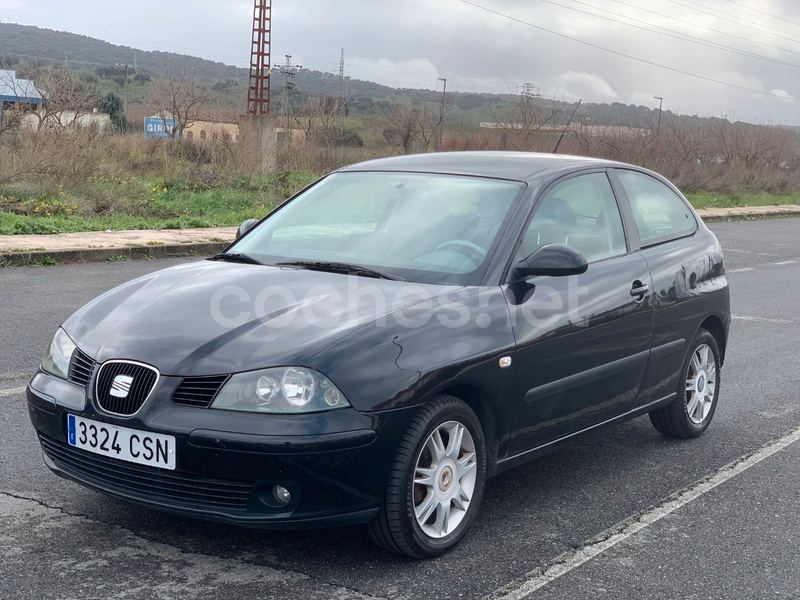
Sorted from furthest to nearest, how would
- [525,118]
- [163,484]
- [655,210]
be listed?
[525,118] < [655,210] < [163,484]

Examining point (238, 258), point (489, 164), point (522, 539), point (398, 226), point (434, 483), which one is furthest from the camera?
point (489, 164)

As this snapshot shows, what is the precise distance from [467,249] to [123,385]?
5.32 ft

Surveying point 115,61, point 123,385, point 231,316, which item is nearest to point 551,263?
point 231,316

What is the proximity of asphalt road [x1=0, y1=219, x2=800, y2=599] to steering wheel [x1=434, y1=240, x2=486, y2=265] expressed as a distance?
113 cm

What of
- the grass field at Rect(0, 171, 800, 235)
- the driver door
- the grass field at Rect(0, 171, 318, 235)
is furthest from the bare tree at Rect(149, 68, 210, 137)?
the driver door

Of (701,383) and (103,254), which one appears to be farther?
(103,254)

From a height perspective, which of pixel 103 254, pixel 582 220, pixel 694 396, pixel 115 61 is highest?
pixel 115 61

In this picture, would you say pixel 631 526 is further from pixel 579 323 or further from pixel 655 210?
pixel 655 210

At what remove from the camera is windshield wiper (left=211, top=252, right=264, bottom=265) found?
15.2 ft

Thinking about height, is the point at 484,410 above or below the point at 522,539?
above

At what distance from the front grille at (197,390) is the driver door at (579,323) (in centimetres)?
127

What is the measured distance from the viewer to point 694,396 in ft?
18.6

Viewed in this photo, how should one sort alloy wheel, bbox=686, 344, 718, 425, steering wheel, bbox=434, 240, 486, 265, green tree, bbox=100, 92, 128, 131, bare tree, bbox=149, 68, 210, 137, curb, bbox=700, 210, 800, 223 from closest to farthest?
steering wheel, bbox=434, 240, 486, 265, alloy wheel, bbox=686, 344, 718, 425, curb, bbox=700, 210, 800, 223, green tree, bbox=100, 92, 128, 131, bare tree, bbox=149, 68, 210, 137

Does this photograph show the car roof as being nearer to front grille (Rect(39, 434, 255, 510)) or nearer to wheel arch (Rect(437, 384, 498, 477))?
wheel arch (Rect(437, 384, 498, 477))
